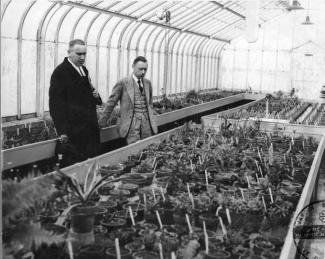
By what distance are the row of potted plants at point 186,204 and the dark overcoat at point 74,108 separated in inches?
27.6

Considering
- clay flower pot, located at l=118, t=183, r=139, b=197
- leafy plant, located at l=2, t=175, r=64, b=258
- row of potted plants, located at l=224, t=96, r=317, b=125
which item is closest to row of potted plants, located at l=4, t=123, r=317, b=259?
clay flower pot, located at l=118, t=183, r=139, b=197

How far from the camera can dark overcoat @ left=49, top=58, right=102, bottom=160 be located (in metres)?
4.79

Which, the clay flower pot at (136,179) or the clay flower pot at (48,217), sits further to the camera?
the clay flower pot at (136,179)

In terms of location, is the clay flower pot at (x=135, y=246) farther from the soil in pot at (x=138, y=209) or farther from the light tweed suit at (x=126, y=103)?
the light tweed suit at (x=126, y=103)

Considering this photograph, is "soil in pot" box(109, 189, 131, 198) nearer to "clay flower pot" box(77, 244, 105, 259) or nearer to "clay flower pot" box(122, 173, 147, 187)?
"clay flower pot" box(122, 173, 147, 187)

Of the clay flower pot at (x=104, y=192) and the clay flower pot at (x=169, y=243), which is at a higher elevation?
the clay flower pot at (x=104, y=192)

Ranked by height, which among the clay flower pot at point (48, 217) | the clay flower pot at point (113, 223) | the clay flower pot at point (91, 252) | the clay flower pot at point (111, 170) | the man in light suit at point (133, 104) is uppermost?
the man in light suit at point (133, 104)

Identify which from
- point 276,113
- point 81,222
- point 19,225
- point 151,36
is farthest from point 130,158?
point 151,36

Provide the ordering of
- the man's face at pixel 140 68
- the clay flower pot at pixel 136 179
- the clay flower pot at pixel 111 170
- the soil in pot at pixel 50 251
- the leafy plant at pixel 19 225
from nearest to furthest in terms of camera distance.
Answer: the leafy plant at pixel 19 225, the soil in pot at pixel 50 251, the clay flower pot at pixel 136 179, the clay flower pot at pixel 111 170, the man's face at pixel 140 68

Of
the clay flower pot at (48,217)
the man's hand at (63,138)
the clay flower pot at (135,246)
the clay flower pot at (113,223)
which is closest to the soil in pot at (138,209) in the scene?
the clay flower pot at (113,223)

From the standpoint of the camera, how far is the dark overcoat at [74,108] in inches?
189

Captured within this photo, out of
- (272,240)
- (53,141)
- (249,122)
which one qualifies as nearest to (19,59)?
(53,141)

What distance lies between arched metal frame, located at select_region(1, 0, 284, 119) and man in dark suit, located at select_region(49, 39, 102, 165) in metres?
2.77

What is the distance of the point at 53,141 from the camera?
5.27 meters
